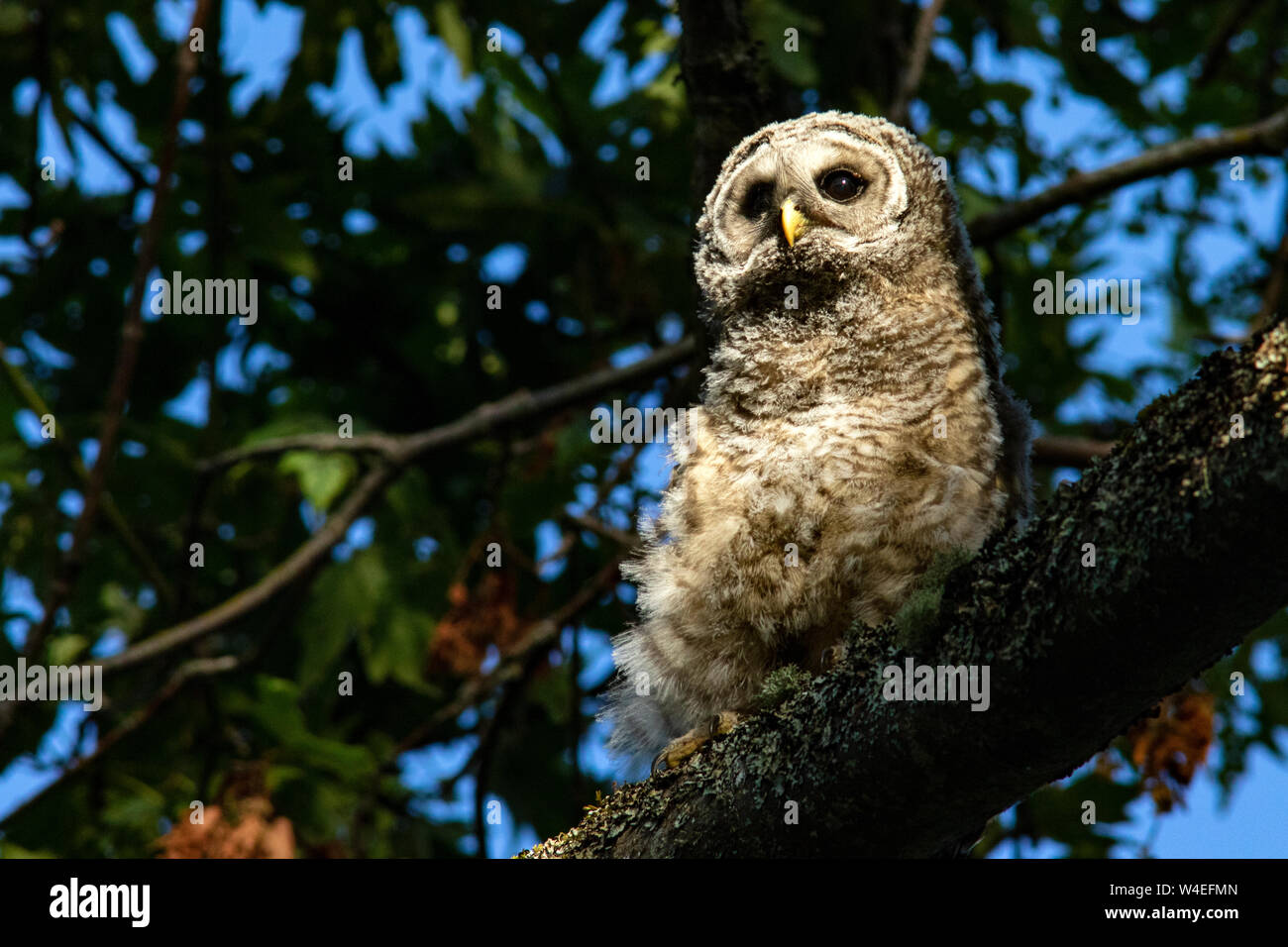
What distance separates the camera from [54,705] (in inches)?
182

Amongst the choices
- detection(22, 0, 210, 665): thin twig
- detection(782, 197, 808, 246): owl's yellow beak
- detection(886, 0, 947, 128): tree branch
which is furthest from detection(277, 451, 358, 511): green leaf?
detection(886, 0, 947, 128): tree branch

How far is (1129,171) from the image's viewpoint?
4.15 metres

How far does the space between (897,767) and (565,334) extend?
389 cm

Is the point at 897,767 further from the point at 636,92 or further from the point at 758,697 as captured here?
the point at 636,92

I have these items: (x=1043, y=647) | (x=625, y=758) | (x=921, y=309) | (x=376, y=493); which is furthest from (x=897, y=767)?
(x=376, y=493)

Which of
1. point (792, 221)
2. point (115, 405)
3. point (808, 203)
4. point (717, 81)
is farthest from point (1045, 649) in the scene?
point (115, 405)

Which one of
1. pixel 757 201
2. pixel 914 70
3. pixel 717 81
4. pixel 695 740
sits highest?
pixel 914 70

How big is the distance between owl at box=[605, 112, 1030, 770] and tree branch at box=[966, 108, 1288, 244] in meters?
0.49

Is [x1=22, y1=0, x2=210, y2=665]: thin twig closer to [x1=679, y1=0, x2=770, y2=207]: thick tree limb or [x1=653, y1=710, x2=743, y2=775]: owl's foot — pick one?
[x1=679, y1=0, x2=770, y2=207]: thick tree limb

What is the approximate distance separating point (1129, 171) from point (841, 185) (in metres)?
1.17

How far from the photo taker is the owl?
9.46 ft

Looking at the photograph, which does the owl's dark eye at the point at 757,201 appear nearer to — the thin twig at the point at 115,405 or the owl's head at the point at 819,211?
the owl's head at the point at 819,211

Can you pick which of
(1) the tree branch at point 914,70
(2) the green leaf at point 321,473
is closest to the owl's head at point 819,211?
(1) the tree branch at point 914,70

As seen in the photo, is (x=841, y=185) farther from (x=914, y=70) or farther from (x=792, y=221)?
(x=914, y=70)
